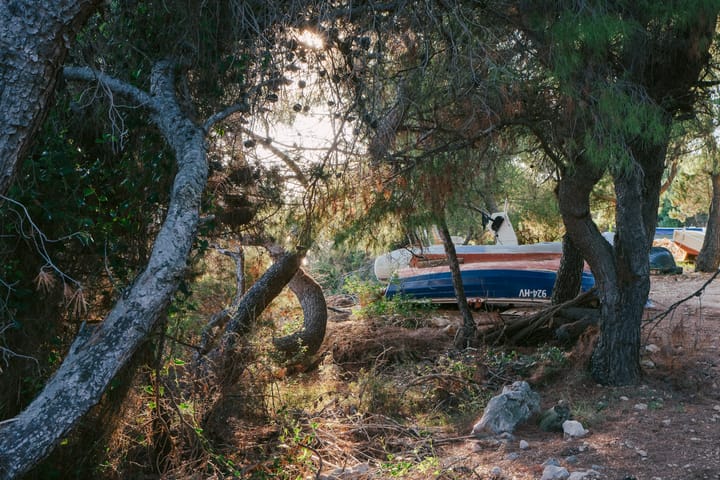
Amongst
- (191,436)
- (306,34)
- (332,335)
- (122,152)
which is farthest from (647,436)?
(332,335)

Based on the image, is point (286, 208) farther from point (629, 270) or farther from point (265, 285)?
point (629, 270)

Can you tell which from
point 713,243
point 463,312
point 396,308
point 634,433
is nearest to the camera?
point 634,433

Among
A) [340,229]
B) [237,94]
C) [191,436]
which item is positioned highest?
[237,94]

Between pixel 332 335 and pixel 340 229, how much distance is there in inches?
103

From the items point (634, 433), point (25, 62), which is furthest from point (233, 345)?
point (634, 433)

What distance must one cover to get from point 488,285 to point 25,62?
28.2 feet

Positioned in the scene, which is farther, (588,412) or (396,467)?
(588,412)

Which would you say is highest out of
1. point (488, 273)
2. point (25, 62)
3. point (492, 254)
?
point (25, 62)

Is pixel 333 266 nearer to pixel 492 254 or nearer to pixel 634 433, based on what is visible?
pixel 492 254

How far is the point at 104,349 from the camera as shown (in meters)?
2.83

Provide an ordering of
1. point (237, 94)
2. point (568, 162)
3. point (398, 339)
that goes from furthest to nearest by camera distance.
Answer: point (398, 339)
point (568, 162)
point (237, 94)

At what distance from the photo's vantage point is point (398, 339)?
9117 mm

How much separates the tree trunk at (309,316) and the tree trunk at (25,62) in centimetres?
560

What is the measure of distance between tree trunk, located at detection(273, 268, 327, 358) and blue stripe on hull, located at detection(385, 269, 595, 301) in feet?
7.89
